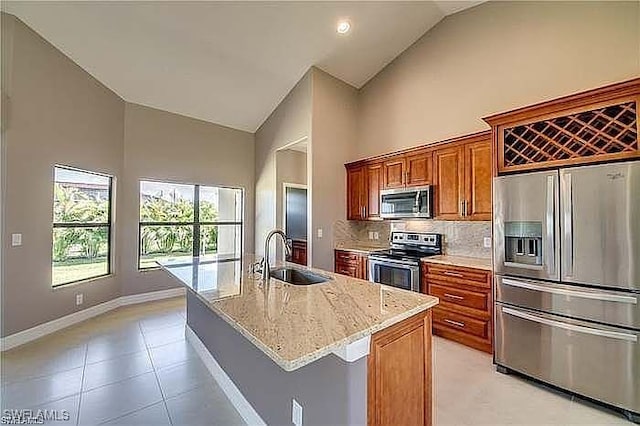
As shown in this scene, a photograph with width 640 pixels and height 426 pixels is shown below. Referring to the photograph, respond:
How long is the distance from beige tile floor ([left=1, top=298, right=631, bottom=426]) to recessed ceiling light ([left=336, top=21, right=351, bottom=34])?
4000mm

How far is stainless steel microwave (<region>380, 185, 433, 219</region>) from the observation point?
13.1 ft

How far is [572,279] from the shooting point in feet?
7.75

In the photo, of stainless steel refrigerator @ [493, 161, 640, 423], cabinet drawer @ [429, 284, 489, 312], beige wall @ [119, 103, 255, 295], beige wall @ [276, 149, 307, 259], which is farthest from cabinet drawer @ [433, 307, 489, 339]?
beige wall @ [119, 103, 255, 295]

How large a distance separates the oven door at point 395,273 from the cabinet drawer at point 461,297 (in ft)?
0.70

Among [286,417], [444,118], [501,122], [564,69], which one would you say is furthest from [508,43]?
[286,417]

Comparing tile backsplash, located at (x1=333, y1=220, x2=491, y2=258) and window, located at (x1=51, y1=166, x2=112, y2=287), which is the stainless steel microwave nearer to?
tile backsplash, located at (x1=333, y1=220, x2=491, y2=258)

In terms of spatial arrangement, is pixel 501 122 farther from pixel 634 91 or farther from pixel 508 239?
pixel 508 239

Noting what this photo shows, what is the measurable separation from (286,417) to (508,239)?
2329 millimetres

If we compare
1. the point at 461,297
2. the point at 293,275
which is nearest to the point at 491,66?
the point at 461,297

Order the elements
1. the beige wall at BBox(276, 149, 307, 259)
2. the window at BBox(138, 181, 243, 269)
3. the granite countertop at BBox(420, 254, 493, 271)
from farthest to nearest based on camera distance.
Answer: the beige wall at BBox(276, 149, 307, 259), the window at BBox(138, 181, 243, 269), the granite countertop at BBox(420, 254, 493, 271)

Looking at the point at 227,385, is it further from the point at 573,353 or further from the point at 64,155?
the point at 64,155

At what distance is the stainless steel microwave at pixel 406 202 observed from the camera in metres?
3.99

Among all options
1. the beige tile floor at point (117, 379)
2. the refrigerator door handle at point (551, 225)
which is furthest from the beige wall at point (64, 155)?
the refrigerator door handle at point (551, 225)

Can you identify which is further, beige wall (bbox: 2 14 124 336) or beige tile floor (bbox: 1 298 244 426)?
beige wall (bbox: 2 14 124 336)
